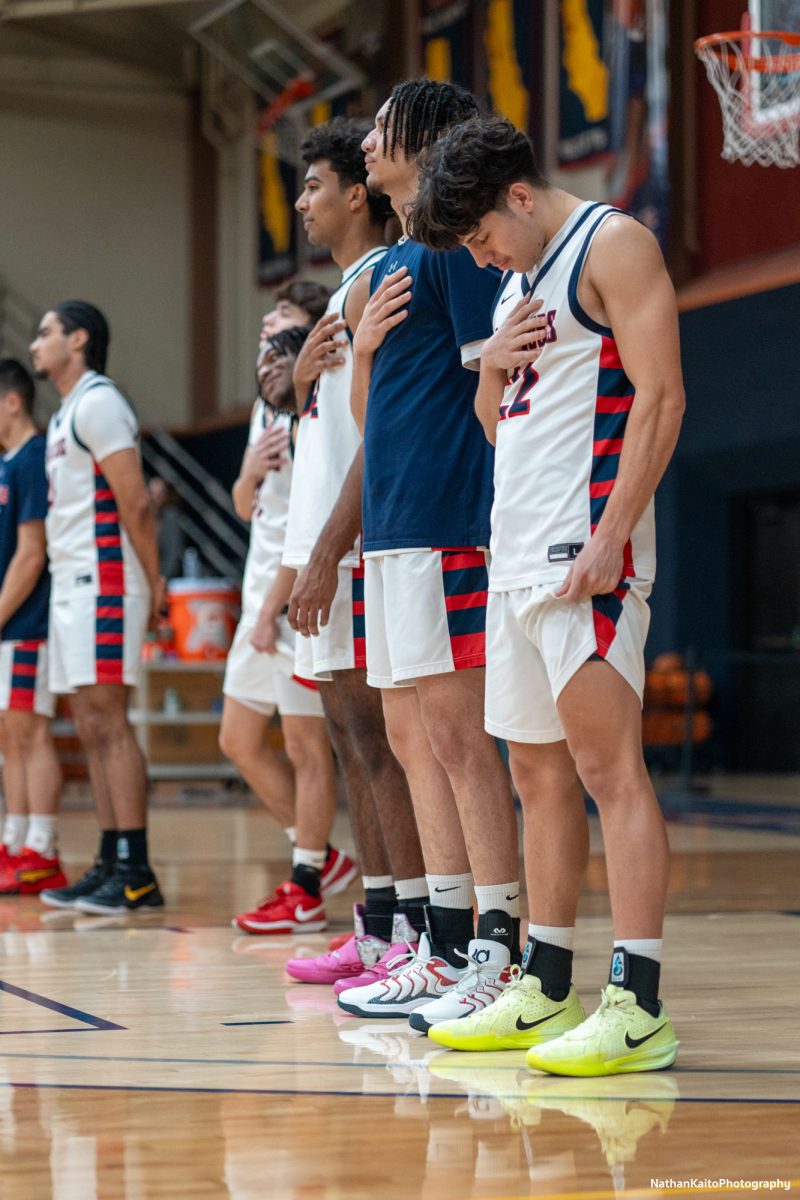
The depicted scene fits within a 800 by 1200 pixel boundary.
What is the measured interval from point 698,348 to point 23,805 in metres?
7.71

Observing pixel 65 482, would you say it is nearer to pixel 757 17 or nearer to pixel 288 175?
pixel 757 17

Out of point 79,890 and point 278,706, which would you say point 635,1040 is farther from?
point 79,890

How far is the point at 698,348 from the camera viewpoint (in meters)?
12.2

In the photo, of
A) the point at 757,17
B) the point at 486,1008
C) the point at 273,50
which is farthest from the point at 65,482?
the point at 273,50

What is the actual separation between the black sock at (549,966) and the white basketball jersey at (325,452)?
1124 millimetres

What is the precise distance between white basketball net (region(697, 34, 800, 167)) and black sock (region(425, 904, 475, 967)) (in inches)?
223

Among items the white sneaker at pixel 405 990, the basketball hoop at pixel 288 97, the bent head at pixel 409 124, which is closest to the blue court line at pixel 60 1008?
the white sneaker at pixel 405 990

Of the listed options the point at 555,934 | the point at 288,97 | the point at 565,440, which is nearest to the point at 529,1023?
the point at 555,934

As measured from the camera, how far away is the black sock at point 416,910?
3396 mm

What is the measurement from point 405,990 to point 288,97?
13323 mm

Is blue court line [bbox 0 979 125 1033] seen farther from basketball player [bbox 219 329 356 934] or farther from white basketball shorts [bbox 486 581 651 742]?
basketball player [bbox 219 329 356 934]

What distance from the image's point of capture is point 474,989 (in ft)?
9.54

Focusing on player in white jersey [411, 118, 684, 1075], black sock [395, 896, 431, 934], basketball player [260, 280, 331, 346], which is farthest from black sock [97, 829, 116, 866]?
player in white jersey [411, 118, 684, 1075]

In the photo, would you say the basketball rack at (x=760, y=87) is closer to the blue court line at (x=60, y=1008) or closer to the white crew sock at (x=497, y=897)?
the white crew sock at (x=497, y=897)
